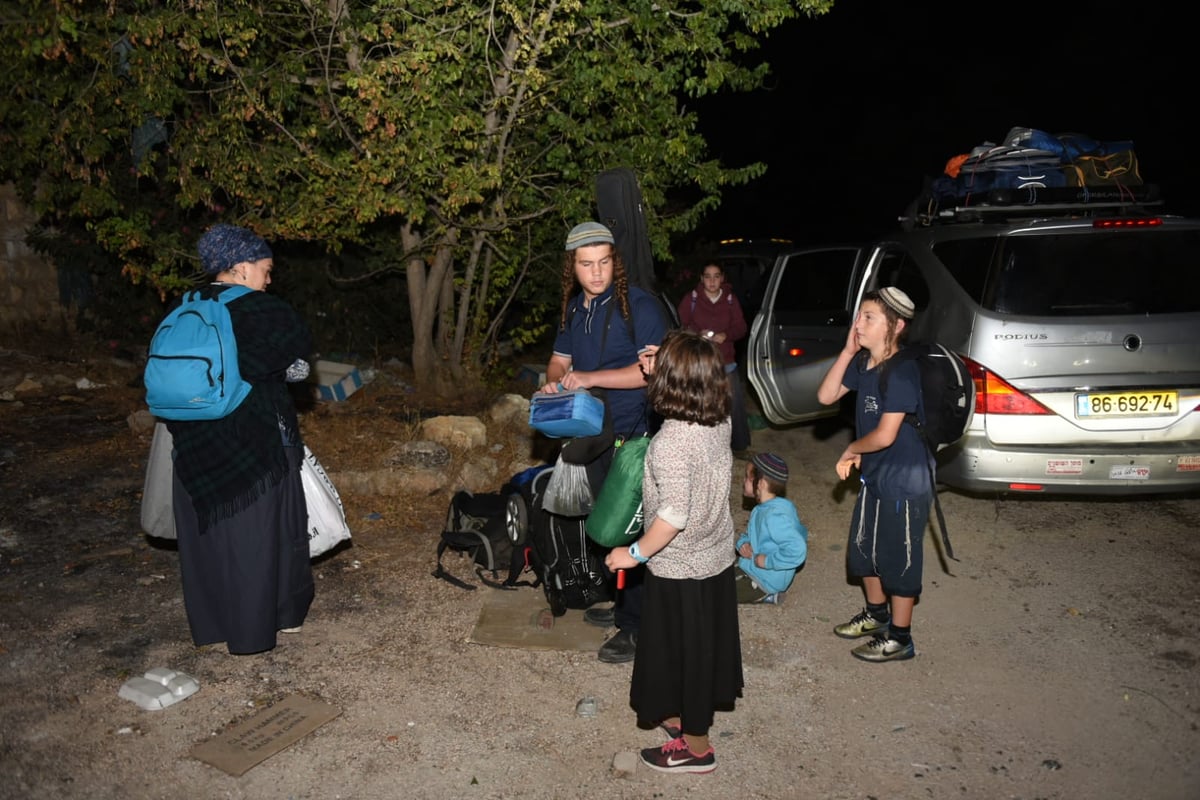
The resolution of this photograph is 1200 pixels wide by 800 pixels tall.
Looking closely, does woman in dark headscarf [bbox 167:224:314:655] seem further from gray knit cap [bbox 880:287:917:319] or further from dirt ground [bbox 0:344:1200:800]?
gray knit cap [bbox 880:287:917:319]

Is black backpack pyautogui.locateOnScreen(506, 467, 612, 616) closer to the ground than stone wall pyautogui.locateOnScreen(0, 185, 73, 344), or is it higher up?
closer to the ground

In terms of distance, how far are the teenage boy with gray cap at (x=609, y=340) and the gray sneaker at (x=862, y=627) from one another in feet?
3.53

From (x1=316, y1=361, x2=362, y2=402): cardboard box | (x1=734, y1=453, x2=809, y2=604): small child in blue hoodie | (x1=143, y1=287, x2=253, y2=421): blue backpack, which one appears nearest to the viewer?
(x1=143, y1=287, x2=253, y2=421): blue backpack

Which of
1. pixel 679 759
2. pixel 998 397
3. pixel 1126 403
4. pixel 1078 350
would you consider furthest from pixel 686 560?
pixel 1126 403

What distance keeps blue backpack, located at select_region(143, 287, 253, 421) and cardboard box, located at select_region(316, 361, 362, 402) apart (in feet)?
16.9

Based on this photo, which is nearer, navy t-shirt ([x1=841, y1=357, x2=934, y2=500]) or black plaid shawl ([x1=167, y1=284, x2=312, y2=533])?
navy t-shirt ([x1=841, y1=357, x2=934, y2=500])

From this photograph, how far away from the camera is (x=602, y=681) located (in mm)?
4492

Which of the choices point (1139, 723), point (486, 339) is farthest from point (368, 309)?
point (1139, 723)

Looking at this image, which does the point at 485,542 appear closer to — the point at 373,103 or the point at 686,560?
the point at 686,560

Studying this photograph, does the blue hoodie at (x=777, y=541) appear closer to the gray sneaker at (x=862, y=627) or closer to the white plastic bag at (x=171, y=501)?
the gray sneaker at (x=862, y=627)

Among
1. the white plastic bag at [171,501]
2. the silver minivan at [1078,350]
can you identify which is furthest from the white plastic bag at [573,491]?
the silver minivan at [1078,350]

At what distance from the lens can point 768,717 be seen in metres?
4.19

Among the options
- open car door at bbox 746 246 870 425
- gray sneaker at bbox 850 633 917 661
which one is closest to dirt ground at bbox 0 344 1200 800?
gray sneaker at bbox 850 633 917 661

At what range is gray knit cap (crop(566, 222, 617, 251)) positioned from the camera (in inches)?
173
